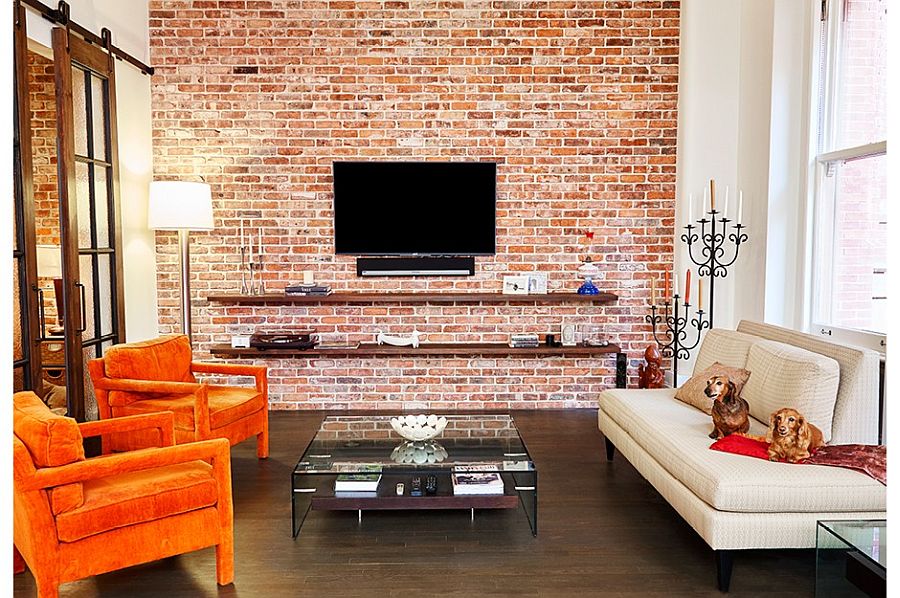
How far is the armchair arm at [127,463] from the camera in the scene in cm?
242

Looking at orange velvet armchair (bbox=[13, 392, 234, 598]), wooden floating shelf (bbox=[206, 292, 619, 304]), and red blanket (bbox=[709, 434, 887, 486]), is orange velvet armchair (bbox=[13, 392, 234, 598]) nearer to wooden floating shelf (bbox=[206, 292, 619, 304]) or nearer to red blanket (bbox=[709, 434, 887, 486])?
red blanket (bbox=[709, 434, 887, 486])

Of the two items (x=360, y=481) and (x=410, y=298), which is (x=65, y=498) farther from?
(x=410, y=298)

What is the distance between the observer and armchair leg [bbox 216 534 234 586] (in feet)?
8.96

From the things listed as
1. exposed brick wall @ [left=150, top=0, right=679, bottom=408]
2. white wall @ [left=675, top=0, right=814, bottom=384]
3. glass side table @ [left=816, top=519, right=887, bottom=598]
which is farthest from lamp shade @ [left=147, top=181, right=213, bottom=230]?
glass side table @ [left=816, top=519, right=887, bottom=598]

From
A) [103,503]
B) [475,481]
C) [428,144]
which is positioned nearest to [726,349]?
[475,481]

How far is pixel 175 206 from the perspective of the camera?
4941 mm

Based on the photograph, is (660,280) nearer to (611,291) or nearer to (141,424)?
(611,291)

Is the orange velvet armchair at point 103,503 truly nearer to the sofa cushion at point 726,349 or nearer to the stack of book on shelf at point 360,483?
the stack of book on shelf at point 360,483

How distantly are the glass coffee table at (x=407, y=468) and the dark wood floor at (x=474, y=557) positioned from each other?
5.2 inches

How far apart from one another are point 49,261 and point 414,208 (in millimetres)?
2608

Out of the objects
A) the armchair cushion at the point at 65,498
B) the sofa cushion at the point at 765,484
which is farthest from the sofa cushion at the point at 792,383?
the armchair cushion at the point at 65,498

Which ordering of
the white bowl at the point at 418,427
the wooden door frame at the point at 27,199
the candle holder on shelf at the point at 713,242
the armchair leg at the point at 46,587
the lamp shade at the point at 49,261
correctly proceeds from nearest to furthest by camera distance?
the armchair leg at the point at 46,587, the white bowl at the point at 418,427, the wooden door frame at the point at 27,199, the lamp shade at the point at 49,261, the candle holder on shelf at the point at 713,242
